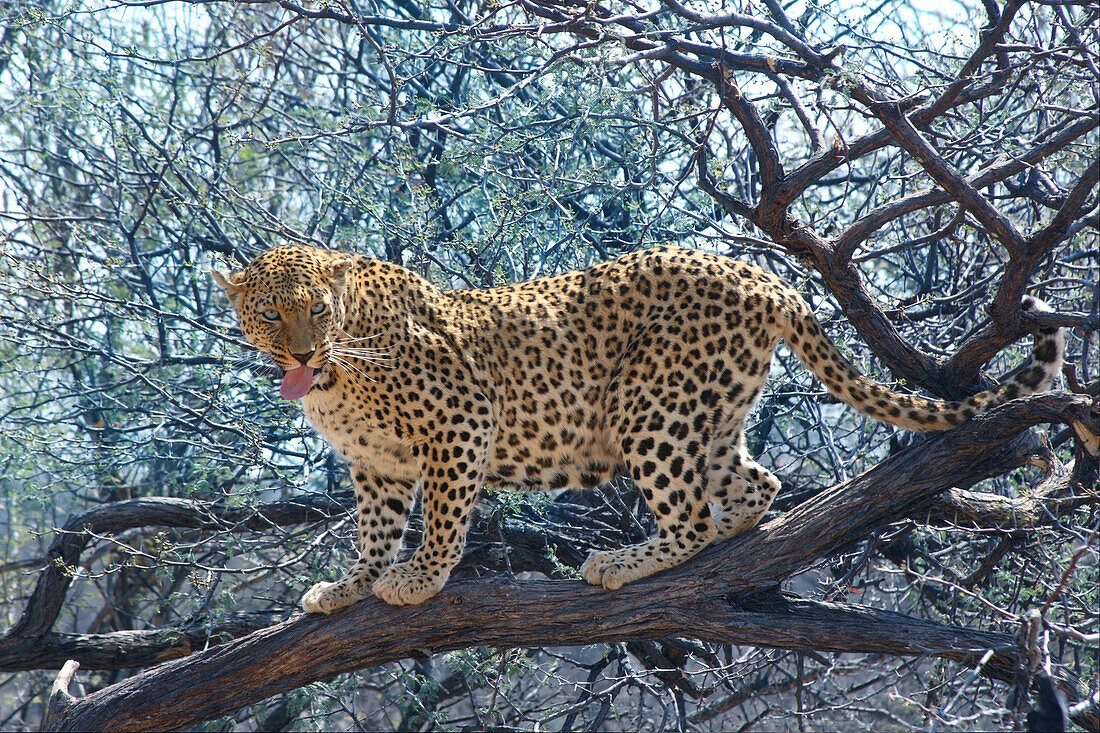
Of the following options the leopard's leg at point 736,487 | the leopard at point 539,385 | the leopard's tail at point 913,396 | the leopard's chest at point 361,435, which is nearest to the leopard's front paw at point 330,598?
the leopard at point 539,385

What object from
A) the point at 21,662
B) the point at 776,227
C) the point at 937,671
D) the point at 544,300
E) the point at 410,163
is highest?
the point at 410,163

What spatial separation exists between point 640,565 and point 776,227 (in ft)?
5.80

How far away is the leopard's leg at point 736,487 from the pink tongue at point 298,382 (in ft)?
6.79

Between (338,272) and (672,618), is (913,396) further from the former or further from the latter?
(338,272)

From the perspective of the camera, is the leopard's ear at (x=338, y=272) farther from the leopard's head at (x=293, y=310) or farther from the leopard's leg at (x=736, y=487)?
the leopard's leg at (x=736, y=487)

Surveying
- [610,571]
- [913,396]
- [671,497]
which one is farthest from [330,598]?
[913,396]

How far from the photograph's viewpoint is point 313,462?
6.73 m

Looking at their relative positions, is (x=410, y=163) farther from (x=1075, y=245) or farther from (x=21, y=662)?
(x=1075, y=245)

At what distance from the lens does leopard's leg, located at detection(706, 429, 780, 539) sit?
17.0 ft

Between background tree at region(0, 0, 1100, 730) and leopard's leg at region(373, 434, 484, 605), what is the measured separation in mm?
220

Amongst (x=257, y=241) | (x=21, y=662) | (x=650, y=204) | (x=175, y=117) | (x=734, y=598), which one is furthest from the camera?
(x=175, y=117)


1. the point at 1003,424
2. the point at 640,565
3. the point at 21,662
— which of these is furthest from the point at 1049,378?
the point at 21,662

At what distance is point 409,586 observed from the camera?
493cm

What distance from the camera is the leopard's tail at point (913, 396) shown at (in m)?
4.47
